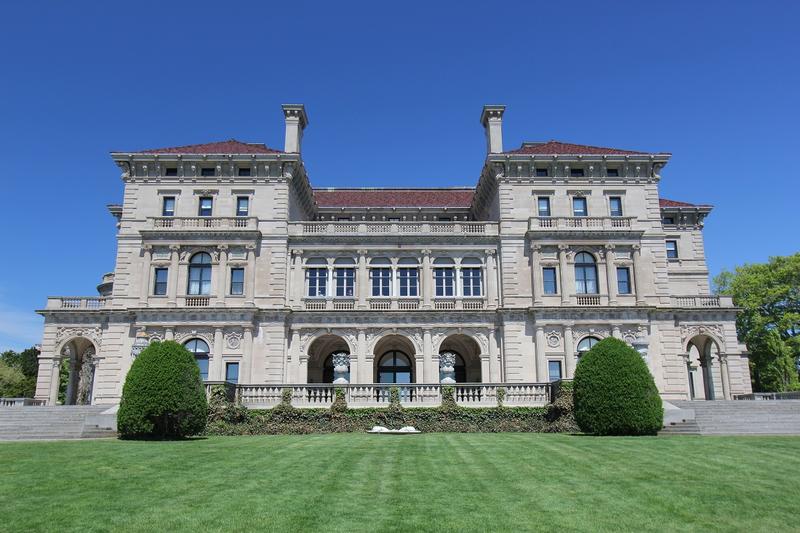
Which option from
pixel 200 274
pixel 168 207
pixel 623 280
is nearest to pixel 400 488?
pixel 200 274

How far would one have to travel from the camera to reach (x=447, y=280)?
40656 mm

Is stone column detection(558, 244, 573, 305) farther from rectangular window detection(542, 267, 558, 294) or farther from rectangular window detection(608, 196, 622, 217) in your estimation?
rectangular window detection(608, 196, 622, 217)

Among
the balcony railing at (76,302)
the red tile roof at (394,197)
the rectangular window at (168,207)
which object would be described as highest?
the red tile roof at (394,197)

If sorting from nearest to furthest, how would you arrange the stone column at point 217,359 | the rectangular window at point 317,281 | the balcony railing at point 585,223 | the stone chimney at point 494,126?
the stone column at point 217,359 → the balcony railing at point 585,223 → the rectangular window at point 317,281 → the stone chimney at point 494,126

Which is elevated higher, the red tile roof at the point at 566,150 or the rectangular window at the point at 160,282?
the red tile roof at the point at 566,150

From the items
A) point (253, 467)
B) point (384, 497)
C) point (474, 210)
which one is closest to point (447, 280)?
point (474, 210)

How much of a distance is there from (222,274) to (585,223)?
23.7m

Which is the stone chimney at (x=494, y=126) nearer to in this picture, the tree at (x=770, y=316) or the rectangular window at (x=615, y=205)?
the rectangular window at (x=615, y=205)

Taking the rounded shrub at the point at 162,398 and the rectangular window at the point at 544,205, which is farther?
the rectangular window at the point at 544,205

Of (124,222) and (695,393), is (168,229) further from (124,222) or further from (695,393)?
(695,393)

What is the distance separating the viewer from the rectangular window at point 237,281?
39.0 meters

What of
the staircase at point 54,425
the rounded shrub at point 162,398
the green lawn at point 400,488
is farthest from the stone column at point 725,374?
the staircase at point 54,425

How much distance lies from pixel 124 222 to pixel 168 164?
15.7 ft

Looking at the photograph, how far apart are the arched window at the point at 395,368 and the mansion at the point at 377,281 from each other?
0.81m
